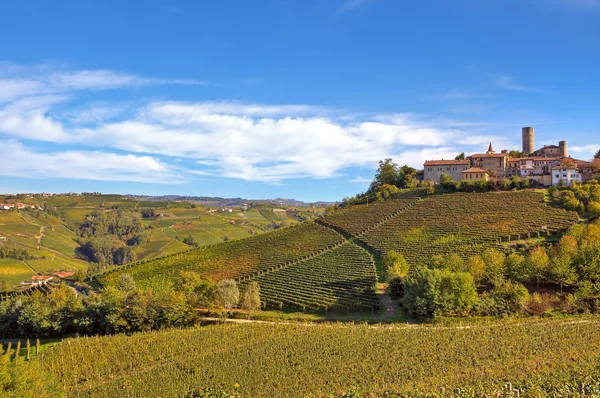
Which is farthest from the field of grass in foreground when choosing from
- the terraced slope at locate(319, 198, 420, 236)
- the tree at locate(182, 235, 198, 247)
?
the tree at locate(182, 235, 198, 247)

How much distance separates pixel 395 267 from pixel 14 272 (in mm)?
97787

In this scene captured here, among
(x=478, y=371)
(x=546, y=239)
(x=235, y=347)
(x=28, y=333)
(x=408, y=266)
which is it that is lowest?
(x=28, y=333)

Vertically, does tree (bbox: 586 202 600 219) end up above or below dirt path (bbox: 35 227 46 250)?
above

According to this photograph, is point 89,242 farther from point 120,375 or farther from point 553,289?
point 553,289

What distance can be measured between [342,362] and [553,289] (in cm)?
2921

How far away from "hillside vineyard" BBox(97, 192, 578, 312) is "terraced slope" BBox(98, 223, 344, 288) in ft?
0.59

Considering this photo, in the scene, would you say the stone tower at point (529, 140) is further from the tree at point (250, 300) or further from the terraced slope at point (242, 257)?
the tree at point (250, 300)

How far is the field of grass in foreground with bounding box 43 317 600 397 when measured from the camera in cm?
2036

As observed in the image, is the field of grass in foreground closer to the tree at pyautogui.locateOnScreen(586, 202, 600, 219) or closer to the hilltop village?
the tree at pyautogui.locateOnScreen(586, 202, 600, 219)

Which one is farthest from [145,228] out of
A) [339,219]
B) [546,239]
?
[546,239]

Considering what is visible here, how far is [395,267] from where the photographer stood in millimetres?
47094

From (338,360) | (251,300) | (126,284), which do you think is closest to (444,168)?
(251,300)

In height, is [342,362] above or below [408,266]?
below

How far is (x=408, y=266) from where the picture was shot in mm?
50531
